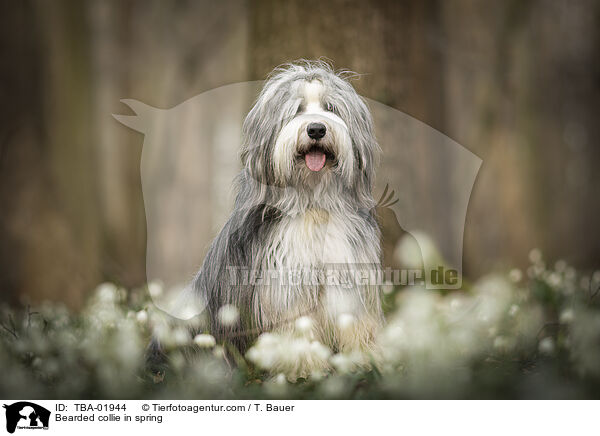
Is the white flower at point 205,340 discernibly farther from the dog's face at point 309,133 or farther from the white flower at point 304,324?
the dog's face at point 309,133

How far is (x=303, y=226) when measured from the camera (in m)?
2.91

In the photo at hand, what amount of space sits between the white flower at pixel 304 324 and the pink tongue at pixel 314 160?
0.66 m

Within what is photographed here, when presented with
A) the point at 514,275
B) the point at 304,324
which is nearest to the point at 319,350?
the point at 304,324

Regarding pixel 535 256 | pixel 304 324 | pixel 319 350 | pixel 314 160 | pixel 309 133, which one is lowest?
pixel 319 350

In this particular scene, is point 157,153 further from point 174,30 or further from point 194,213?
point 174,30

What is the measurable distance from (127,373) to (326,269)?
942 mm

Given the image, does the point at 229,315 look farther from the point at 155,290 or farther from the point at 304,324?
the point at 155,290

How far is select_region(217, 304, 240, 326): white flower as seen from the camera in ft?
9.49

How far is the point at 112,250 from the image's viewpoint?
4352 millimetres

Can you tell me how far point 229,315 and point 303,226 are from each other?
0.52 meters

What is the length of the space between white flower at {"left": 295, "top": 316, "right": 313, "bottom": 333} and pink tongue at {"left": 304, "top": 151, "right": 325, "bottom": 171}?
658 mm

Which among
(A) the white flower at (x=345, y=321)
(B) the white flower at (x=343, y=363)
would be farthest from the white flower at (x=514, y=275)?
(B) the white flower at (x=343, y=363)

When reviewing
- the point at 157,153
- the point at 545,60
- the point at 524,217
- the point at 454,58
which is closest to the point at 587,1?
the point at 545,60
